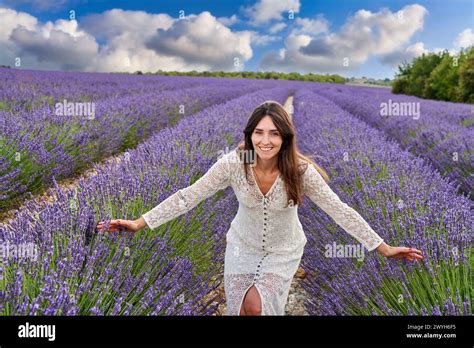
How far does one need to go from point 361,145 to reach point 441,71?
20.3 meters

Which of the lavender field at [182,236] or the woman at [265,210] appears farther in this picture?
the woman at [265,210]

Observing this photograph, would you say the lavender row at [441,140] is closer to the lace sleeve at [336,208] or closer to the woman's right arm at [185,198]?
the lace sleeve at [336,208]

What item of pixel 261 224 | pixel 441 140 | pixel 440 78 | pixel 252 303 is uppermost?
pixel 440 78

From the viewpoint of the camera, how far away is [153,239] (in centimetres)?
169

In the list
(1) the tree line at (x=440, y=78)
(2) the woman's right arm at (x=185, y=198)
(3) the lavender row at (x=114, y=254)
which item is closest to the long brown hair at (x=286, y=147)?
(2) the woman's right arm at (x=185, y=198)

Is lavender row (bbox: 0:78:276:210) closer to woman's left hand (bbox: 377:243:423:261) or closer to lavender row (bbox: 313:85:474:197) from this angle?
woman's left hand (bbox: 377:243:423:261)

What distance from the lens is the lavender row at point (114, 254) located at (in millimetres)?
1193

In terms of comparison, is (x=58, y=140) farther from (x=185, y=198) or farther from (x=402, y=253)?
(x=402, y=253)

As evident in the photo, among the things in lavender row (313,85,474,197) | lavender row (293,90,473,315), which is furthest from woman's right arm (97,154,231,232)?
lavender row (313,85,474,197)

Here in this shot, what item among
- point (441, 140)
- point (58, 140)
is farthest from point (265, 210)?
point (441, 140)

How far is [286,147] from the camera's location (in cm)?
170

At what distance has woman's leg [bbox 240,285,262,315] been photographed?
62.2 inches

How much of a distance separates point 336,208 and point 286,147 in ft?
1.04
